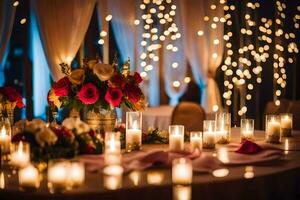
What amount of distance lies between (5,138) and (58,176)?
79cm

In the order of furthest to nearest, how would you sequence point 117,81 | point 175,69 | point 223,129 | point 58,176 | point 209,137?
point 175,69
point 223,129
point 209,137
point 117,81
point 58,176

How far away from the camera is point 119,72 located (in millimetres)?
2643

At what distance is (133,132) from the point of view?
2598 millimetres

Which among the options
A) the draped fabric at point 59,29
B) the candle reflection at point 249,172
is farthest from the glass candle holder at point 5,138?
the draped fabric at point 59,29

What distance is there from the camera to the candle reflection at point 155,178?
184 centimetres

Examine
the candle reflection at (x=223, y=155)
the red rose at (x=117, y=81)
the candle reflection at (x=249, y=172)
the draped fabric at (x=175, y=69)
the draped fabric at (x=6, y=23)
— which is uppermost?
the draped fabric at (x=6, y=23)

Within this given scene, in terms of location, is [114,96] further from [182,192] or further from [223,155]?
[182,192]

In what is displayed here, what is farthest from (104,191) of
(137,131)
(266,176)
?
(137,131)

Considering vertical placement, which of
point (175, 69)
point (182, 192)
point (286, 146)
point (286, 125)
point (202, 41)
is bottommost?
point (182, 192)

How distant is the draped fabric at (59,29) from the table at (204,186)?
4.76 m

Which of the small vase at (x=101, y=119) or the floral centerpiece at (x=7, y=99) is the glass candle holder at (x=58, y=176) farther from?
the floral centerpiece at (x=7, y=99)

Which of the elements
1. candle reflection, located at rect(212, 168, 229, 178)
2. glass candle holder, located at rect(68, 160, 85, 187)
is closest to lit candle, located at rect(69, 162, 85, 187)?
glass candle holder, located at rect(68, 160, 85, 187)

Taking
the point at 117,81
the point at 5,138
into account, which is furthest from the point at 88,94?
the point at 5,138

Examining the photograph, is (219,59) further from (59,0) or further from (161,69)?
(59,0)
